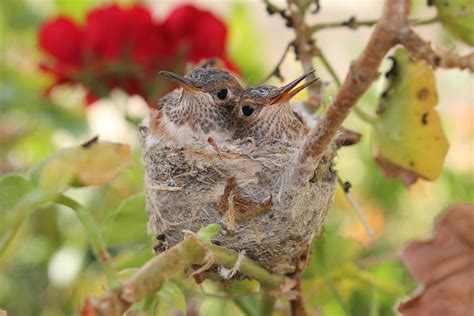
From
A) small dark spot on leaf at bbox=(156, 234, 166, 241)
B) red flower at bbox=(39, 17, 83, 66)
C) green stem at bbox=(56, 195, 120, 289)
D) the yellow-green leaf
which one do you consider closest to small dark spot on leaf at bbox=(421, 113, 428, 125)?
the yellow-green leaf

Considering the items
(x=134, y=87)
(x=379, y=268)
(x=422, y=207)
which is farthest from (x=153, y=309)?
(x=422, y=207)

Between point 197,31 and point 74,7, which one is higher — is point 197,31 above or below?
above

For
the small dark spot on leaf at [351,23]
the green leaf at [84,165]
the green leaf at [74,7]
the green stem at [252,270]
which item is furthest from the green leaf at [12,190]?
the green leaf at [74,7]

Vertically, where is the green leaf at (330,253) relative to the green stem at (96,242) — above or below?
below

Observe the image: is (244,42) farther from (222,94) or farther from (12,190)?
(12,190)

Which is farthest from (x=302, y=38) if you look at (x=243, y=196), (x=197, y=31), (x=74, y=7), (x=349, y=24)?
(x=74, y=7)

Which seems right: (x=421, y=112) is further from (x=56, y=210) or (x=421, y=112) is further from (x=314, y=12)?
(x=56, y=210)

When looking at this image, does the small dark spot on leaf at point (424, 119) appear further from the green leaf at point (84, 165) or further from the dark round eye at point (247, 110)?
the green leaf at point (84, 165)
